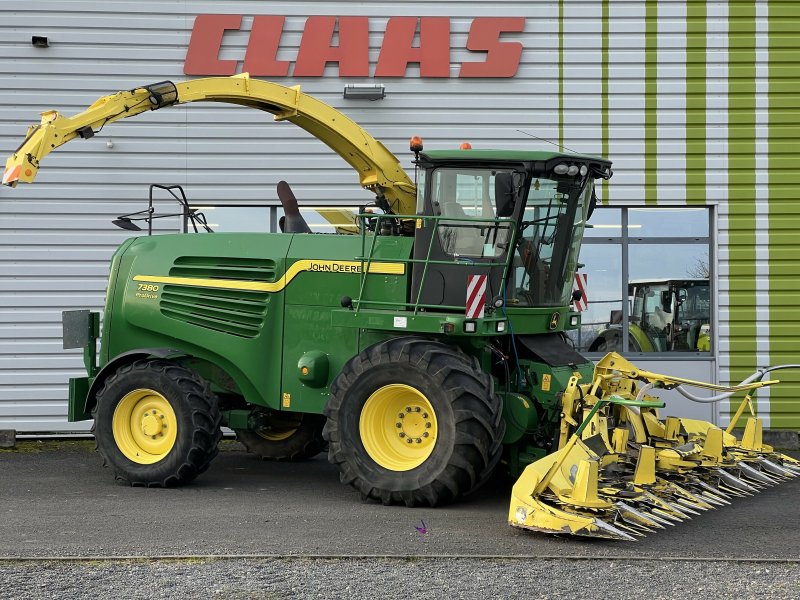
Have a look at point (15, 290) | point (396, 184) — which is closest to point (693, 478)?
point (396, 184)

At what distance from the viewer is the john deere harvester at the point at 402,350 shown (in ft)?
29.4

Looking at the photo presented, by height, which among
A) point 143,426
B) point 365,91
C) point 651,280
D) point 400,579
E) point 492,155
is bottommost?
point 400,579

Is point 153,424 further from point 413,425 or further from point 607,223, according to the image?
point 607,223

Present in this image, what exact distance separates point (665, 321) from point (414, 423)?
536 cm

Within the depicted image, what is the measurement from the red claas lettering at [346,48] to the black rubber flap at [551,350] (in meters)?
4.37

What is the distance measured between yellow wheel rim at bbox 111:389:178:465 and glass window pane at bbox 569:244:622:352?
213 inches

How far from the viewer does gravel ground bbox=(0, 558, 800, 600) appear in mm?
6379

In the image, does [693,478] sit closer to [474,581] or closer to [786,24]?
[474,581]

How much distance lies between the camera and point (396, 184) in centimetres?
1112

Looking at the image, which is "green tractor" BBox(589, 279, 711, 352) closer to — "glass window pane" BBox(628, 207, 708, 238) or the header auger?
"glass window pane" BBox(628, 207, 708, 238)

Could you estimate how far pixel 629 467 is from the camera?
352 inches

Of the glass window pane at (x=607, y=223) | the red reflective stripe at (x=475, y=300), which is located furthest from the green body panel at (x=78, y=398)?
the glass window pane at (x=607, y=223)

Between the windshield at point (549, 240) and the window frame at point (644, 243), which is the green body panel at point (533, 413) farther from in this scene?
the window frame at point (644, 243)

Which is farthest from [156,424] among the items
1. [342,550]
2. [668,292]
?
[668,292]
